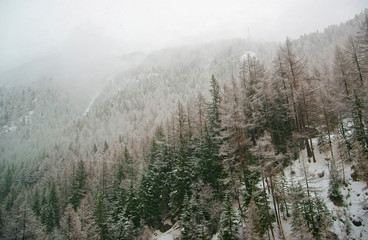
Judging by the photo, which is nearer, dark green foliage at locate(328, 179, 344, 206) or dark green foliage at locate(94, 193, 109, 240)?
dark green foliage at locate(328, 179, 344, 206)

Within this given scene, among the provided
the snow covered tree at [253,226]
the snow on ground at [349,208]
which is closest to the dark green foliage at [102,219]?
Answer: the snow covered tree at [253,226]

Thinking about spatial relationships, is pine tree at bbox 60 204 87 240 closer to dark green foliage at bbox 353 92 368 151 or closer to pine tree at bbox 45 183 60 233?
pine tree at bbox 45 183 60 233

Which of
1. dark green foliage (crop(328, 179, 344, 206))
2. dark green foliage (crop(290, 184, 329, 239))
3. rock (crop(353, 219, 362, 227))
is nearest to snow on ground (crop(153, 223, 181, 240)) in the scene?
dark green foliage (crop(290, 184, 329, 239))

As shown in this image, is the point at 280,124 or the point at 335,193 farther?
the point at 280,124

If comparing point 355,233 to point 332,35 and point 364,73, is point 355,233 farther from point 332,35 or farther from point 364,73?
point 332,35

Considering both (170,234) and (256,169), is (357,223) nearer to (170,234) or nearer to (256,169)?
(256,169)

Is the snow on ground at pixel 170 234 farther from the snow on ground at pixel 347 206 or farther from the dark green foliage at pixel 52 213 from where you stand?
the dark green foliage at pixel 52 213

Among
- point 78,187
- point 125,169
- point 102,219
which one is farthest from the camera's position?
point 78,187

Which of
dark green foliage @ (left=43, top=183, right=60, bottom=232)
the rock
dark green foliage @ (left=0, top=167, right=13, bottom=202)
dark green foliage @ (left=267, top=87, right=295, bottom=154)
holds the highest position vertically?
dark green foliage @ (left=267, top=87, right=295, bottom=154)

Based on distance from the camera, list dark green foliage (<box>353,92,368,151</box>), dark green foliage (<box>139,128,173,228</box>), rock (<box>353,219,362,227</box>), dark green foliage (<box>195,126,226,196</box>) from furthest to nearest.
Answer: dark green foliage (<box>139,128,173,228</box>) → dark green foliage (<box>195,126,226,196</box>) → dark green foliage (<box>353,92,368,151</box>) → rock (<box>353,219,362,227</box>)

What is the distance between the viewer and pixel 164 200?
4175cm

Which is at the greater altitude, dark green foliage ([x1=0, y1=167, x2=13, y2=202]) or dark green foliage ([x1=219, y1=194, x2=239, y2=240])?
dark green foliage ([x1=219, y1=194, x2=239, y2=240])

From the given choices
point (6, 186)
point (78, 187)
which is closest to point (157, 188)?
point (78, 187)

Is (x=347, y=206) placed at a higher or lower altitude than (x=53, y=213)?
higher
